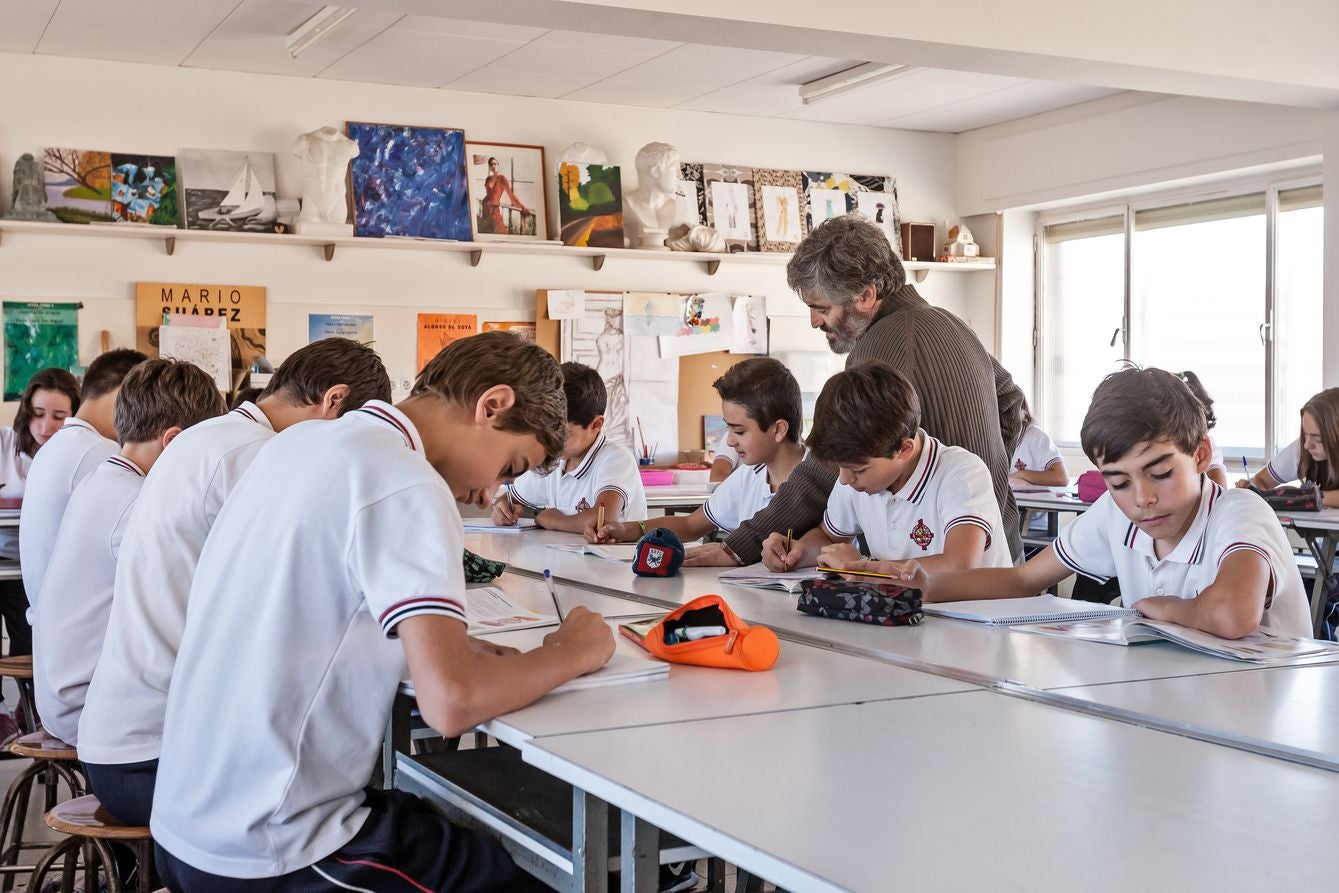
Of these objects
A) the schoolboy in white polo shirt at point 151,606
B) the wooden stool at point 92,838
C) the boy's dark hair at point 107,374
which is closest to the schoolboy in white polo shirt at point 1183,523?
the schoolboy in white polo shirt at point 151,606

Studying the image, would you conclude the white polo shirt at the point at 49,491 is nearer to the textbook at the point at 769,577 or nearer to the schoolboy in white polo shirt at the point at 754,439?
the schoolboy in white polo shirt at the point at 754,439

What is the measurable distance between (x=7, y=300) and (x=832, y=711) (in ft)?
17.0

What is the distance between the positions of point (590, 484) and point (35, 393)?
2195 millimetres

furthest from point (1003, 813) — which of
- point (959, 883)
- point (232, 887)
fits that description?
point (232, 887)

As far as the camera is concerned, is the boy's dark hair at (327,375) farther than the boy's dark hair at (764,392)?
No

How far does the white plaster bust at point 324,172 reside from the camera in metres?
5.84

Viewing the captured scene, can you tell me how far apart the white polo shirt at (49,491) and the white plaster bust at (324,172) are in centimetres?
264

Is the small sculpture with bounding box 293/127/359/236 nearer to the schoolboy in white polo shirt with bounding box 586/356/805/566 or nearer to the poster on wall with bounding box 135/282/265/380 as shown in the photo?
the poster on wall with bounding box 135/282/265/380

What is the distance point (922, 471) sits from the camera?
105 inches

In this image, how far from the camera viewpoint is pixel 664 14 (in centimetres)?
399

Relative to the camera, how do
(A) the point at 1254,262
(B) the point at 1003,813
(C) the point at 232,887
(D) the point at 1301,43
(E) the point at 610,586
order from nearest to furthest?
(B) the point at 1003,813, (C) the point at 232,887, (E) the point at 610,586, (D) the point at 1301,43, (A) the point at 1254,262

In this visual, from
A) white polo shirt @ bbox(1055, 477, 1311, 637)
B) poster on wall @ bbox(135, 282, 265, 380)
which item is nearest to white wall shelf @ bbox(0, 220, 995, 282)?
poster on wall @ bbox(135, 282, 265, 380)

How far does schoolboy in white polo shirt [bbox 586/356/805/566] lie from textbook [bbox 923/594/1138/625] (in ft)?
2.84

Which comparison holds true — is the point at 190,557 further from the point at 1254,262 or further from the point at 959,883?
the point at 1254,262
